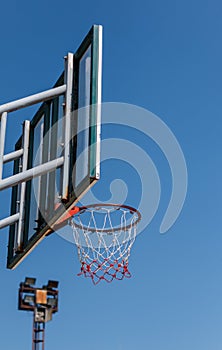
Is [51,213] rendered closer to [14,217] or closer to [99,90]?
[14,217]

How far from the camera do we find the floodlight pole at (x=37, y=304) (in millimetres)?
26953

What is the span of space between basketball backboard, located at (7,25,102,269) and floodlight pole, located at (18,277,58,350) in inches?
768

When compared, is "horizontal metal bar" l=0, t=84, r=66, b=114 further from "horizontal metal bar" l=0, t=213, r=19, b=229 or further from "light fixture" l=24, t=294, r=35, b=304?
"light fixture" l=24, t=294, r=35, b=304

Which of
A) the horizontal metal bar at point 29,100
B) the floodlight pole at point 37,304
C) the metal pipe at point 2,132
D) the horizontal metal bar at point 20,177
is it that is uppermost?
the floodlight pole at point 37,304

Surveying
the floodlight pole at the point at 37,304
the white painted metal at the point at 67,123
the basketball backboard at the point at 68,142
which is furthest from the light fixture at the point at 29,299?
the white painted metal at the point at 67,123

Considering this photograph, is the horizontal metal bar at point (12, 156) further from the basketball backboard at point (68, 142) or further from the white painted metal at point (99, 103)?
the white painted metal at point (99, 103)

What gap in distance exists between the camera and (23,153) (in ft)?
25.0

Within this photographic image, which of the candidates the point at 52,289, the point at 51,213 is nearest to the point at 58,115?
the point at 51,213

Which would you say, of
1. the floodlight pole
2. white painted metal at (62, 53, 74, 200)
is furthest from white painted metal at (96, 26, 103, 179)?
the floodlight pole

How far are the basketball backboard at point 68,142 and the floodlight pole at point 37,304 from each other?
1950 centimetres

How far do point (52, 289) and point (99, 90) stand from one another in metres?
22.4

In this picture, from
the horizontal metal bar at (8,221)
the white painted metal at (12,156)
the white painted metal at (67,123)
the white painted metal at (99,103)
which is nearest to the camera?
the white painted metal at (99,103)

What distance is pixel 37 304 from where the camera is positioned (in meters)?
27.2

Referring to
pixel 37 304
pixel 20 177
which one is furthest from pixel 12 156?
pixel 37 304
